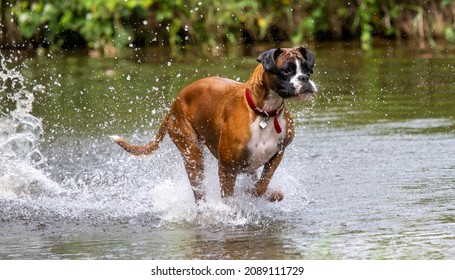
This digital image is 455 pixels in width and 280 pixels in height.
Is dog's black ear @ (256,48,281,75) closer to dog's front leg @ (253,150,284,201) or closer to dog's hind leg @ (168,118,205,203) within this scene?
dog's front leg @ (253,150,284,201)

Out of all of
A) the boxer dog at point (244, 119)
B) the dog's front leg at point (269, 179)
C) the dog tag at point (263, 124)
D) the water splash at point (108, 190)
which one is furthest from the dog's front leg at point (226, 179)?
the dog tag at point (263, 124)

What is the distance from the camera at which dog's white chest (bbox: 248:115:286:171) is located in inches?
277

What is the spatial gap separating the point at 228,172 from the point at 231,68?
8313 millimetres

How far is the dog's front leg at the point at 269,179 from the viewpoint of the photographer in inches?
292

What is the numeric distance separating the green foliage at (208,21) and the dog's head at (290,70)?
1157 cm

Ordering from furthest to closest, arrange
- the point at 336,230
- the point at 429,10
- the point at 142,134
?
the point at 429,10, the point at 142,134, the point at 336,230

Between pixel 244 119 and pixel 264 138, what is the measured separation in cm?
19

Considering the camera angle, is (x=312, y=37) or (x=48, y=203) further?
(x=312, y=37)

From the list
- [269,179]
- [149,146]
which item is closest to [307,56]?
[269,179]

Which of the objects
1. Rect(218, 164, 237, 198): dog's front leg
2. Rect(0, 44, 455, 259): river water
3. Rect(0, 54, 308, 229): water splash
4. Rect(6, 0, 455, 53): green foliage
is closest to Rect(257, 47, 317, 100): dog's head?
Rect(218, 164, 237, 198): dog's front leg

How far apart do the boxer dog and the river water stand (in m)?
0.29
